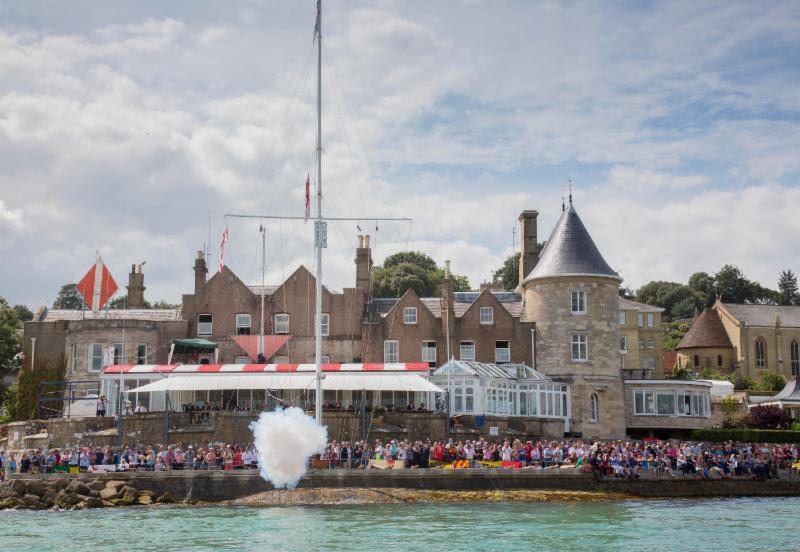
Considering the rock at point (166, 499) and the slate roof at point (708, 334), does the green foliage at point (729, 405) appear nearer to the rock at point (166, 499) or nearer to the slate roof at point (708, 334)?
the slate roof at point (708, 334)

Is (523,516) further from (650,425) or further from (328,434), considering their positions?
(650,425)

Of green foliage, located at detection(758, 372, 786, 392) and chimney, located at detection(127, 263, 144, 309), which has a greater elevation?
chimney, located at detection(127, 263, 144, 309)

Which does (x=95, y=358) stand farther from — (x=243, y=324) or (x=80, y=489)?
(x=80, y=489)

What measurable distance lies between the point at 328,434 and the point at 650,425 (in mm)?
19266

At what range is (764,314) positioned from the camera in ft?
293

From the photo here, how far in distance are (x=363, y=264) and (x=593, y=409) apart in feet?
49.8

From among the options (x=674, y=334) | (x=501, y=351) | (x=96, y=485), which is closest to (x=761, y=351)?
(x=674, y=334)

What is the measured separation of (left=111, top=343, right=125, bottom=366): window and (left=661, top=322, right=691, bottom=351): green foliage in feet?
220

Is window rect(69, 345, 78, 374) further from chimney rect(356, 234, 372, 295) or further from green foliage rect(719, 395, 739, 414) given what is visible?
green foliage rect(719, 395, 739, 414)

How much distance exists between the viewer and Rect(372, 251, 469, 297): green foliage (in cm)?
9212

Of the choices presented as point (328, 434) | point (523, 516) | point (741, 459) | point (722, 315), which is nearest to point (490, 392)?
point (328, 434)

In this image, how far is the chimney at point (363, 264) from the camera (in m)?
56.1

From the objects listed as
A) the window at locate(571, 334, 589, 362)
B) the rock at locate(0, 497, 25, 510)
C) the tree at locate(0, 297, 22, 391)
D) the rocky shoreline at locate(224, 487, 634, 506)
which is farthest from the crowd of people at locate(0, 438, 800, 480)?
the tree at locate(0, 297, 22, 391)

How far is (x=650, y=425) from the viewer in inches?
2105
